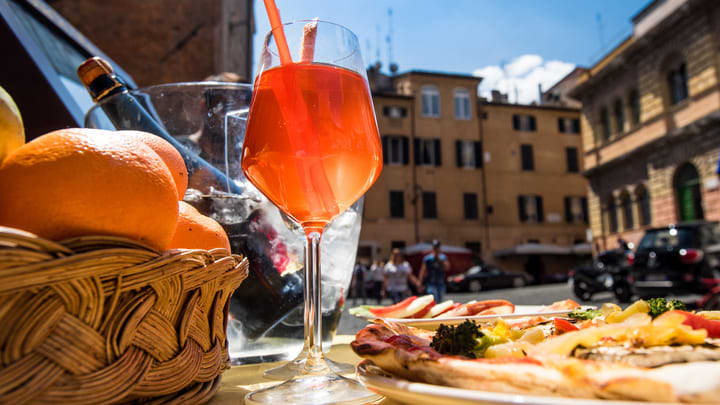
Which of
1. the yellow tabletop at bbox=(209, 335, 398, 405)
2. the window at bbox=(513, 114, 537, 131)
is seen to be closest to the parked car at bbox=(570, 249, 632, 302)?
the yellow tabletop at bbox=(209, 335, 398, 405)

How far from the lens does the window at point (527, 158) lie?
89.4 feet

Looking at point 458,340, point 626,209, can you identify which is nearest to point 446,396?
point 458,340

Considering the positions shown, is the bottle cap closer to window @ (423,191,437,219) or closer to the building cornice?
the building cornice

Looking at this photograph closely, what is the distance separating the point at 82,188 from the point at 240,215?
551 millimetres

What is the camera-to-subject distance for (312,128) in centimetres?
82

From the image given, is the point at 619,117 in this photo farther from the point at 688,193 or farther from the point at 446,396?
the point at 446,396

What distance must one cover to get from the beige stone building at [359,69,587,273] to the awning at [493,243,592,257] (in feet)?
0.22

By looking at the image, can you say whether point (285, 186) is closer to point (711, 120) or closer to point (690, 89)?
point (711, 120)

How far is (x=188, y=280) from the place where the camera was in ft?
1.98

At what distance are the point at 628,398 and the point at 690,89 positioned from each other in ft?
57.9

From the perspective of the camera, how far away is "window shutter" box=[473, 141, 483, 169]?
2655 centimetres

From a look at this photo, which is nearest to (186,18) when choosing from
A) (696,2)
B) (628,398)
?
(628,398)

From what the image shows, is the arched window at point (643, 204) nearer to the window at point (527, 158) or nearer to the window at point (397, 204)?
the window at point (527, 158)

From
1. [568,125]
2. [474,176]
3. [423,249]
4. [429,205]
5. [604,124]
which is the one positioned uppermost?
[568,125]
